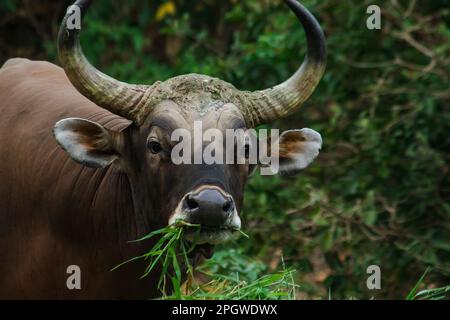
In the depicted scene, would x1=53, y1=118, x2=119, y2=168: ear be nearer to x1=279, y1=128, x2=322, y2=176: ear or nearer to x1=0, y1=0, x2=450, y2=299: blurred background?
x1=279, y1=128, x2=322, y2=176: ear

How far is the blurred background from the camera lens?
944 cm

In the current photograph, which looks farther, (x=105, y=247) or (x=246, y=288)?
(x=105, y=247)

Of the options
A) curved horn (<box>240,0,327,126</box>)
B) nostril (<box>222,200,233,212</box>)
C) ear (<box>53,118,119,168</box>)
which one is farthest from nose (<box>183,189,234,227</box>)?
curved horn (<box>240,0,327,126</box>)

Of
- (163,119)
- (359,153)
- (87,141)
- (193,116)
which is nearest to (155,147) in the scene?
(163,119)

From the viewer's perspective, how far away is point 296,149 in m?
7.06

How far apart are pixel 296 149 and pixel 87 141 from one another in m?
1.28

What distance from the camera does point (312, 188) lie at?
9.95 metres

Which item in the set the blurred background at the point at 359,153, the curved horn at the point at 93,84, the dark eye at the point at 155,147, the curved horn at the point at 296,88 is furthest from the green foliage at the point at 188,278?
the blurred background at the point at 359,153

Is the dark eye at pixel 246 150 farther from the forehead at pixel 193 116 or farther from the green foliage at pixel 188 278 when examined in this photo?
the green foliage at pixel 188 278

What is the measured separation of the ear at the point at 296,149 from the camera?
7016mm

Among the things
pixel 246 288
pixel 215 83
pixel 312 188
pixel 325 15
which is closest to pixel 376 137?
pixel 312 188

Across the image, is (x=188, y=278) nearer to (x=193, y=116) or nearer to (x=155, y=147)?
(x=155, y=147)

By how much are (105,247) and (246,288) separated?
1156 mm
